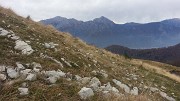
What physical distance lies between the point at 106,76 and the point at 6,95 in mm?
6105

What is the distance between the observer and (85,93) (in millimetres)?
8008

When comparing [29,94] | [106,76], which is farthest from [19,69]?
[106,76]

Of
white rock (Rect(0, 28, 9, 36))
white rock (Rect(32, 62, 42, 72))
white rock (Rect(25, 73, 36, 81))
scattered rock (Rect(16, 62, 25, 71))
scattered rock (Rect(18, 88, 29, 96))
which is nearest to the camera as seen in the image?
scattered rock (Rect(18, 88, 29, 96))

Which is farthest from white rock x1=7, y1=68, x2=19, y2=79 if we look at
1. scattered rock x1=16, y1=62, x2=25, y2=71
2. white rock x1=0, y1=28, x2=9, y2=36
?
white rock x1=0, y1=28, x2=9, y2=36

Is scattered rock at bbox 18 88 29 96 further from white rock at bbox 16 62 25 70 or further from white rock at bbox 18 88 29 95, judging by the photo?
white rock at bbox 16 62 25 70

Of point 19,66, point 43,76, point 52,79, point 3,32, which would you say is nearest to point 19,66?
point 19,66

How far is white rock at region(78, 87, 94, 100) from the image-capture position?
7.93 meters

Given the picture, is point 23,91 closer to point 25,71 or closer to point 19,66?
point 25,71

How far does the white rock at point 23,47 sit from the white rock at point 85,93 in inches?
146

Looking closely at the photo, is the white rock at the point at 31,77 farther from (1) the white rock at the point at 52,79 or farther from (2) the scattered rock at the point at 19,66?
(2) the scattered rock at the point at 19,66

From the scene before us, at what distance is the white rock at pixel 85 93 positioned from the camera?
26.0ft

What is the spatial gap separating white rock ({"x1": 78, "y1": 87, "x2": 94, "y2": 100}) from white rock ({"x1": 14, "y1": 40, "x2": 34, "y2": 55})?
3.71 meters

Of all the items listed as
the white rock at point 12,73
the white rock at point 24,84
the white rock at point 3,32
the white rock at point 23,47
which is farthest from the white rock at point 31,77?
the white rock at point 3,32

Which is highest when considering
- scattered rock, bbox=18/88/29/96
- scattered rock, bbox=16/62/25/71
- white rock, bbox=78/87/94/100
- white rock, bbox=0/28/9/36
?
white rock, bbox=0/28/9/36
